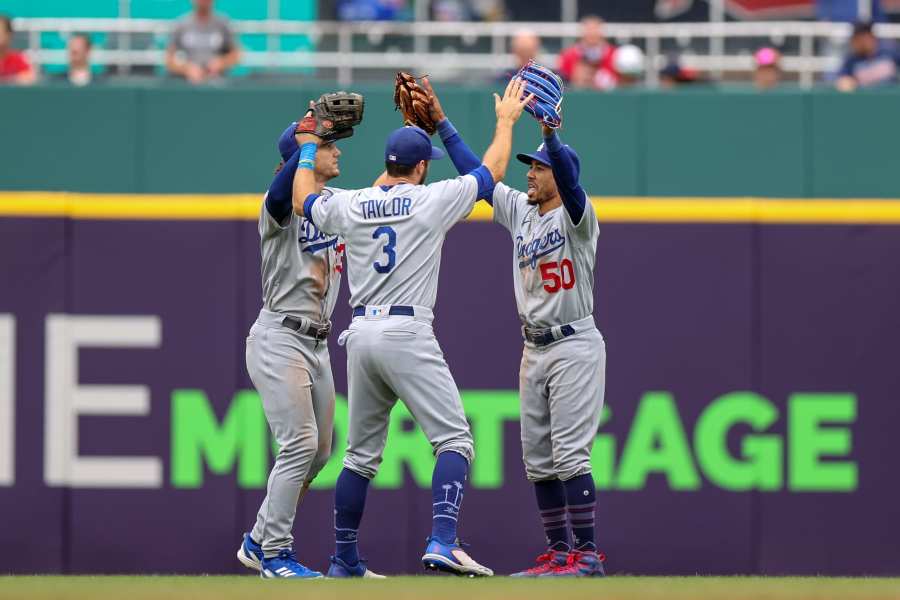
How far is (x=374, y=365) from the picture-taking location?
19.9 ft

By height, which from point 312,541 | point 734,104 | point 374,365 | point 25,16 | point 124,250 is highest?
point 25,16

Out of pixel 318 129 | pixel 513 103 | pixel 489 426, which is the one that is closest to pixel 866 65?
pixel 489 426

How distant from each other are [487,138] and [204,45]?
7.08 ft

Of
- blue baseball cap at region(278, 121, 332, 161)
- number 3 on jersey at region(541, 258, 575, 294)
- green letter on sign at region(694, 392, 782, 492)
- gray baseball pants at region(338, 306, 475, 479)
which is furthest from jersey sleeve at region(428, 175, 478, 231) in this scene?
green letter on sign at region(694, 392, 782, 492)

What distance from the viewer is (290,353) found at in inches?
253

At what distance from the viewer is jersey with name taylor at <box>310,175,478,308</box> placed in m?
6.07

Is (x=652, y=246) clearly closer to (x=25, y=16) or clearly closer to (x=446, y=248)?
(x=446, y=248)

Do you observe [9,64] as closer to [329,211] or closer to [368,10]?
[368,10]

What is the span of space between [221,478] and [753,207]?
305 cm

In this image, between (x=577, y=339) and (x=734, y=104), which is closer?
(x=577, y=339)

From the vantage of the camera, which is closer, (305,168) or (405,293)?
(405,293)

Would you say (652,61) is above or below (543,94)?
above

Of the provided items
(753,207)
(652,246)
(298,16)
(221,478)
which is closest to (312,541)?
(221,478)

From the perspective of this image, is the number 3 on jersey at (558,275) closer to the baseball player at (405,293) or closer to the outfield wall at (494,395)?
the baseball player at (405,293)
